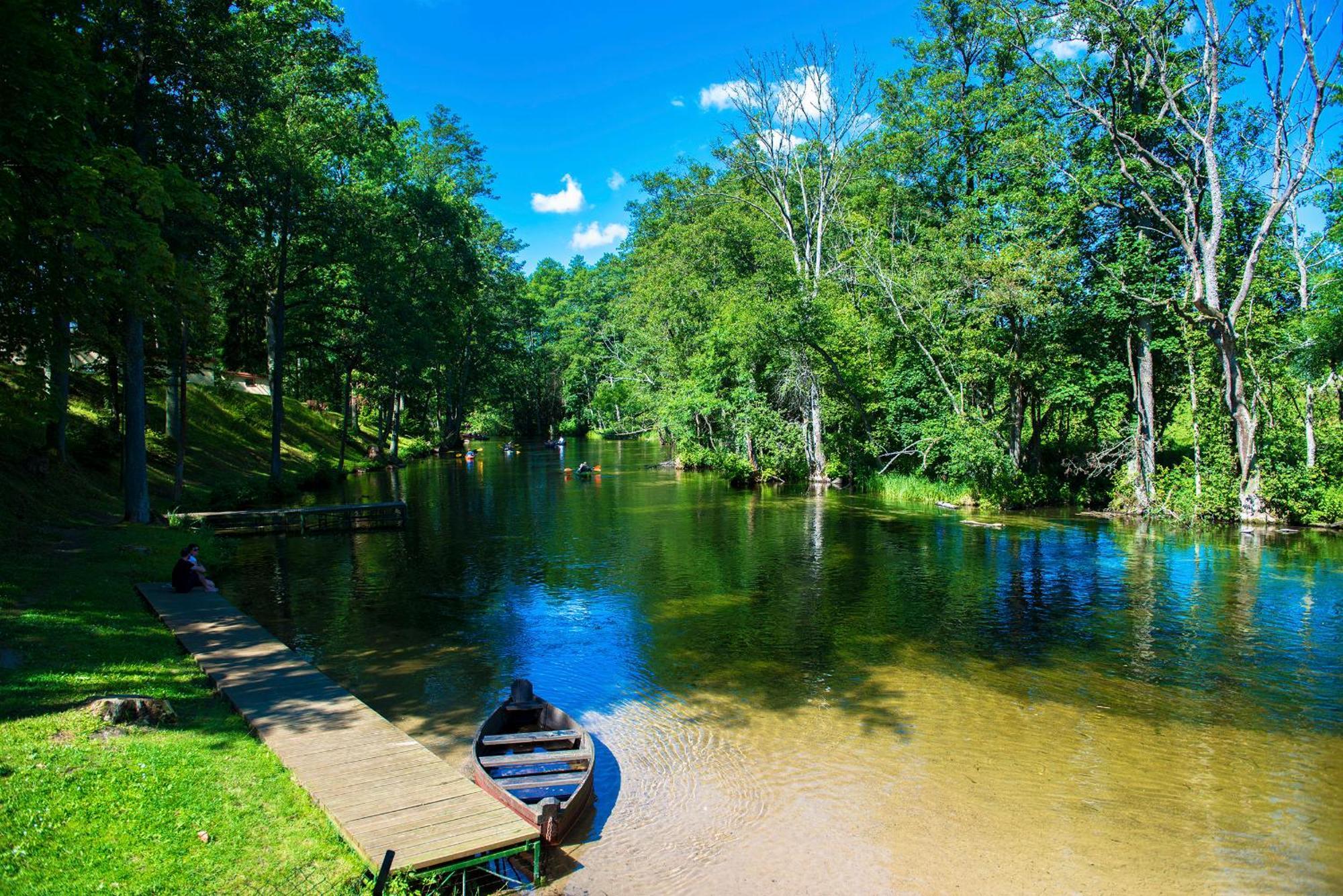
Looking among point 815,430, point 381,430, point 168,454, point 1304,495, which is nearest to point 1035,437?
point 1304,495

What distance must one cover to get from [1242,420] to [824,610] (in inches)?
670

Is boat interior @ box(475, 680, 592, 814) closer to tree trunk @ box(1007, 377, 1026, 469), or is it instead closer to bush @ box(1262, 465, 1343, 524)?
bush @ box(1262, 465, 1343, 524)

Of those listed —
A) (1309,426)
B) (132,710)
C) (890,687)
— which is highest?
(1309,426)

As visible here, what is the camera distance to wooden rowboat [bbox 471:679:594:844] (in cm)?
685

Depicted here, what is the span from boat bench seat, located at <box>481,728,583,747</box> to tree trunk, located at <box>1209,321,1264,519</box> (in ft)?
77.9

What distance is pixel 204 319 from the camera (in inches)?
618

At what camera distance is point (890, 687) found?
36.7ft

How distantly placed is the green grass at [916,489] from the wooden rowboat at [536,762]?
23.8 m

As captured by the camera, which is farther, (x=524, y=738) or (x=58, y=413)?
(x=58, y=413)

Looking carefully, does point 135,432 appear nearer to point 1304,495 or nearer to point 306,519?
point 306,519

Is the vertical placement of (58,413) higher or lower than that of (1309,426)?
higher

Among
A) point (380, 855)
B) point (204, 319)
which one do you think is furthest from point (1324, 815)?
point (204, 319)

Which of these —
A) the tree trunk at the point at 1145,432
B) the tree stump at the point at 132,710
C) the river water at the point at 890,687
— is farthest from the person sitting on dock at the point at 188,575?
the tree trunk at the point at 1145,432

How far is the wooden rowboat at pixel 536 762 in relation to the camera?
6.85 m
